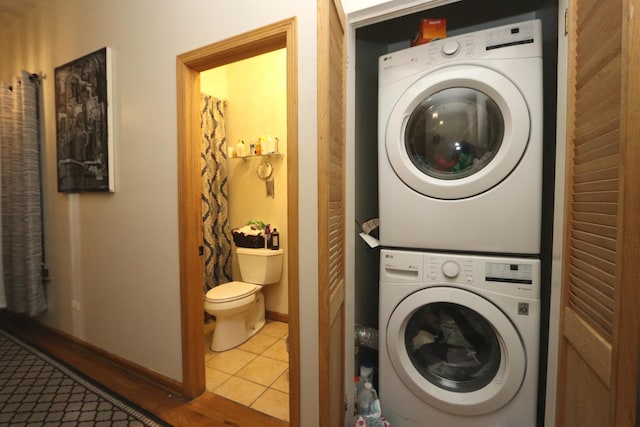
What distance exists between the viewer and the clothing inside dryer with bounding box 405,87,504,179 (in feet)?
3.65

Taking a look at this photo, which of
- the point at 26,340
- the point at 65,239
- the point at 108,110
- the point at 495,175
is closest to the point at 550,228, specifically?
the point at 495,175

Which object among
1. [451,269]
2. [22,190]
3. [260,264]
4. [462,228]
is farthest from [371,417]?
[22,190]

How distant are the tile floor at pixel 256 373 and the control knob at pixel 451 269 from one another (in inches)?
43.9

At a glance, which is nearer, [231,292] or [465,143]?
[465,143]

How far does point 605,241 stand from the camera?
0.63m

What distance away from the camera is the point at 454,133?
3.89 ft

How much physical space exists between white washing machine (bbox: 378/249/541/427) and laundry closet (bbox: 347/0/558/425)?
14cm

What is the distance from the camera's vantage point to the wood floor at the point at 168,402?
132cm

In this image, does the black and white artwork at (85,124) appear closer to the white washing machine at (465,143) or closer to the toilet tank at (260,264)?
the toilet tank at (260,264)

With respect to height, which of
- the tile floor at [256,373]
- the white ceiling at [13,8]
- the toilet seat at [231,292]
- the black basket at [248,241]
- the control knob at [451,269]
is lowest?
the tile floor at [256,373]

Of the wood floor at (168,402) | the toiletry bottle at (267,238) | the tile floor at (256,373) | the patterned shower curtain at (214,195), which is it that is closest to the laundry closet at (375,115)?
the tile floor at (256,373)

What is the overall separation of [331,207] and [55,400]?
1929mm

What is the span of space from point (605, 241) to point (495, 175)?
477mm

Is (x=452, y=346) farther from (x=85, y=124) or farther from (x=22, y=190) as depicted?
(x=22, y=190)
